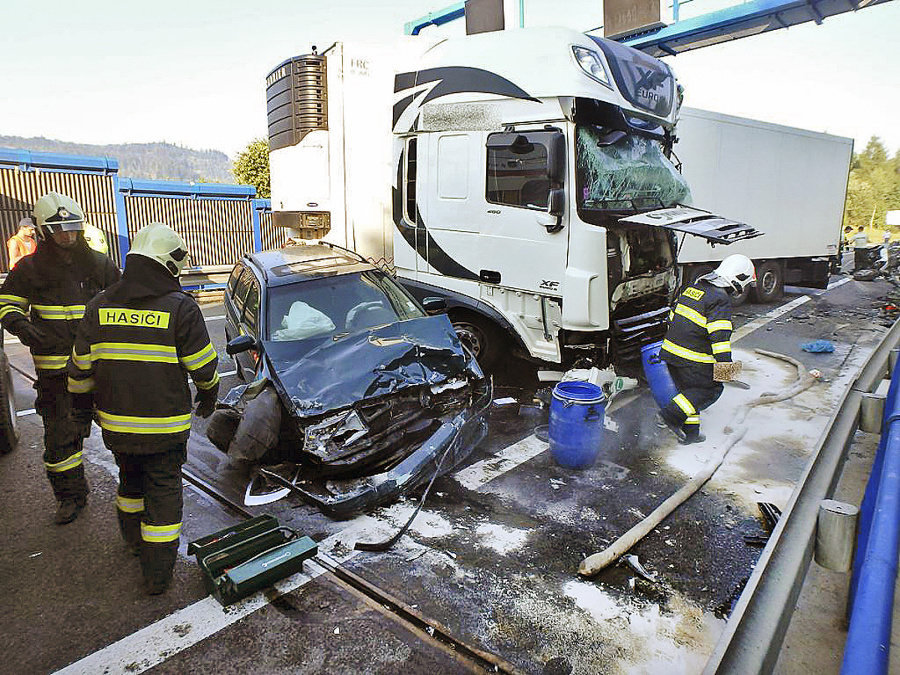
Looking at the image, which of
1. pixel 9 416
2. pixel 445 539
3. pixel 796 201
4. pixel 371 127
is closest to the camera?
pixel 445 539

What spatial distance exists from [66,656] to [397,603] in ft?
5.06

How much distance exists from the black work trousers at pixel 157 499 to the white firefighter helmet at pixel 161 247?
954 millimetres

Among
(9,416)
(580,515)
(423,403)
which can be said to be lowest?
(580,515)

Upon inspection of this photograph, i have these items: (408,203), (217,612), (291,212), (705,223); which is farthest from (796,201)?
(217,612)

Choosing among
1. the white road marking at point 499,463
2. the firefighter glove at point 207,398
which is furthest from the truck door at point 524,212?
the firefighter glove at point 207,398

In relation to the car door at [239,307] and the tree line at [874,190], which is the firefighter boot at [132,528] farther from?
the tree line at [874,190]

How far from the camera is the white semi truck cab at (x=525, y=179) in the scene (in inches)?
212

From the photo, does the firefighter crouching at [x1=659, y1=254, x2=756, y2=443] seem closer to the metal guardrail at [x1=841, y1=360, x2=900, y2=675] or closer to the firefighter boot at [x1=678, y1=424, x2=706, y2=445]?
the firefighter boot at [x1=678, y1=424, x2=706, y2=445]

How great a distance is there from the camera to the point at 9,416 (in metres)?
4.90

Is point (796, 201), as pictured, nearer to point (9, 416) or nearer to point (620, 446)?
point (620, 446)

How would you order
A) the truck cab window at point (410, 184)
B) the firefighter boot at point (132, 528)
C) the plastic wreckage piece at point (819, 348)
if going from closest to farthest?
the firefighter boot at point (132, 528)
the truck cab window at point (410, 184)
the plastic wreckage piece at point (819, 348)

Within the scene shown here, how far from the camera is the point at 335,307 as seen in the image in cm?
499

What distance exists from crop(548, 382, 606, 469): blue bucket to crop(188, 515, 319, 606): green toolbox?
2.08m

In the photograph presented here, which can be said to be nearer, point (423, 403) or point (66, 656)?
point (66, 656)
